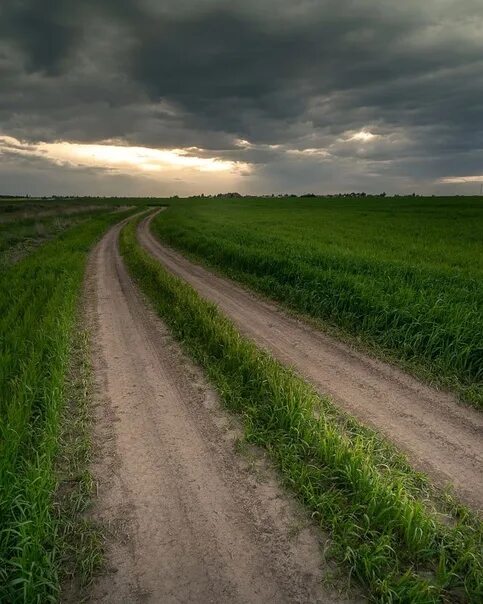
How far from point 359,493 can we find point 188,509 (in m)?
1.75

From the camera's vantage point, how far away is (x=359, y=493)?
156 inches

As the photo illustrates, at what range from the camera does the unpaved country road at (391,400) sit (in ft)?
15.5

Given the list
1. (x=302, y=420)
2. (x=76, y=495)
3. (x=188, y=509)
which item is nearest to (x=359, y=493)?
(x=302, y=420)

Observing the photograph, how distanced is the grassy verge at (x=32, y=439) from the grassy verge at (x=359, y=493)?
7.89 ft

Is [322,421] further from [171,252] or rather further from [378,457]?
[171,252]

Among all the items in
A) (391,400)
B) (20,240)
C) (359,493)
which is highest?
(20,240)

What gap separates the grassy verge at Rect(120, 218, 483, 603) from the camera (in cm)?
324

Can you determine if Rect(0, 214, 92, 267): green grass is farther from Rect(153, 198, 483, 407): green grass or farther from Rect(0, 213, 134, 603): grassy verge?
Rect(0, 213, 134, 603): grassy verge

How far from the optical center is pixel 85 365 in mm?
7277

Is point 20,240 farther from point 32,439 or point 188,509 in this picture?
point 188,509

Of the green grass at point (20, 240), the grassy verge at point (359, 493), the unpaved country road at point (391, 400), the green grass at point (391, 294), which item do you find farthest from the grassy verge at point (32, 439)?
the green grass at point (20, 240)

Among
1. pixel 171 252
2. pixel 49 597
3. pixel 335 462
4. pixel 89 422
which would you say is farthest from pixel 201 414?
pixel 171 252

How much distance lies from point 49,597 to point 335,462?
9.70 ft

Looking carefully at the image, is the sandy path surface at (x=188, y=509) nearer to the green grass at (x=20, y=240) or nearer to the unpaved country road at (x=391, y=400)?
the unpaved country road at (x=391, y=400)
